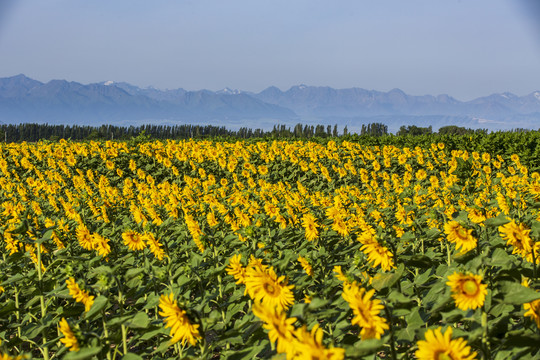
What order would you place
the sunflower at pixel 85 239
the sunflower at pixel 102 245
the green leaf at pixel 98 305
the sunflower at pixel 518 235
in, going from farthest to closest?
the sunflower at pixel 85 239 < the sunflower at pixel 102 245 < the sunflower at pixel 518 235 < the green leaf at pixel 98 305

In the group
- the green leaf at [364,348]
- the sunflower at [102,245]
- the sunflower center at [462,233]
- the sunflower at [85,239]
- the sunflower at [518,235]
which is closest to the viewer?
the green leaf at [364,348]

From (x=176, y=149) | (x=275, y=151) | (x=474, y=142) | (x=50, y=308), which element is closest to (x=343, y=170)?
(x=275, y=151)

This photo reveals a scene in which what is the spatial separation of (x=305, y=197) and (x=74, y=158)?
29.1 feet

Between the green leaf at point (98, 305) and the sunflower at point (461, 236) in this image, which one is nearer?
the green leaf at point (98, 305)

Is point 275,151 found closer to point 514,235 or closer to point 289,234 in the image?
point 289,234

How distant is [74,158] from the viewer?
13539mm

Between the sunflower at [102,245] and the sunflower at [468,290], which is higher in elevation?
the sunflower at [468,290]

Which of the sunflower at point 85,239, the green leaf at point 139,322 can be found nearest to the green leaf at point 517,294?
the green leaf at point 139,322

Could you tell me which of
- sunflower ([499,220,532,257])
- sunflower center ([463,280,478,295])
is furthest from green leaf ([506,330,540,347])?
sunflower ([499,220,532,257])

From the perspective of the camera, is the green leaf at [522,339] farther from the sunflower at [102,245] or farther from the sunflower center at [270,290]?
the sunflower at [102,245]

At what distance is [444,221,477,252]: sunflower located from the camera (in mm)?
2657

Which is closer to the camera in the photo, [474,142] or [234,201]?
[234,201]

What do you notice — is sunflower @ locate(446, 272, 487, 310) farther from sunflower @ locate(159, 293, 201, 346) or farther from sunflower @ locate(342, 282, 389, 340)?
sunflower @ locate(159, 293, 201, 346)

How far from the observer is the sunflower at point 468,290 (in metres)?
1.91
